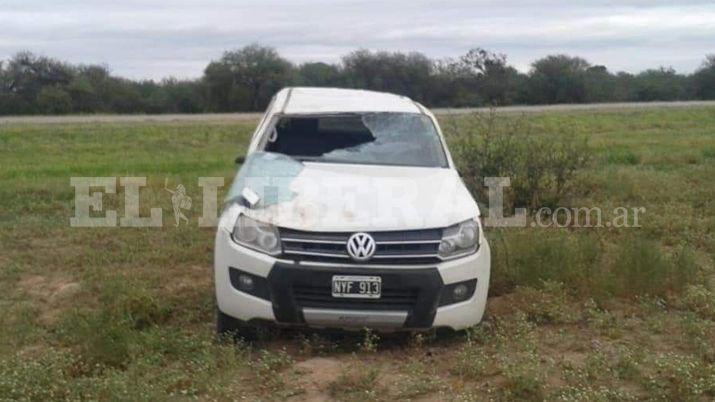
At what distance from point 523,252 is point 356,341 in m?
2.01

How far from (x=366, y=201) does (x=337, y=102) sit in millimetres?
1886

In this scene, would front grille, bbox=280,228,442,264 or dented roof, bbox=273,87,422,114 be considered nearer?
front grille, bbox=280,228,442,264

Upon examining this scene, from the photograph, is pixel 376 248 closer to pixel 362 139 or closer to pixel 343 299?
pixel 343 299

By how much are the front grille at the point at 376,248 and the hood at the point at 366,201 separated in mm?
41

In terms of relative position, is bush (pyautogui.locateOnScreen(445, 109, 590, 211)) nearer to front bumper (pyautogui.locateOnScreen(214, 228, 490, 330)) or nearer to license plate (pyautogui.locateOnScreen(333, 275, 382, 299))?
front bumper (pyautogui.locateOnScreen(214, 228, 490, 330))

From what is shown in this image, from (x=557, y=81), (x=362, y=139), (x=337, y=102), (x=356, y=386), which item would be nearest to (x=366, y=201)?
(x=356, y=386)

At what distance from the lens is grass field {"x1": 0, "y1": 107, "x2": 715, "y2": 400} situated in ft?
13.9

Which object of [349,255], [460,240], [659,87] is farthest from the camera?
[659,87]

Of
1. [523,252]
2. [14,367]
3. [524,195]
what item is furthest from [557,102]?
[14,367]

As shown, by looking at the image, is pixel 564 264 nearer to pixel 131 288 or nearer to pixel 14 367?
pixel 131 288

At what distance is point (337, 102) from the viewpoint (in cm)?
664

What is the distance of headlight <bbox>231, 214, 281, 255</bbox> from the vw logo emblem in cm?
42

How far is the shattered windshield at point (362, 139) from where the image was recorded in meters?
5.96

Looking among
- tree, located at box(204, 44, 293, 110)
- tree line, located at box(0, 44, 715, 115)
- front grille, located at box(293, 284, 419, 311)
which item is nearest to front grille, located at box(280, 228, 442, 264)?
front grille, located at box(293, 284, 419, 311)
